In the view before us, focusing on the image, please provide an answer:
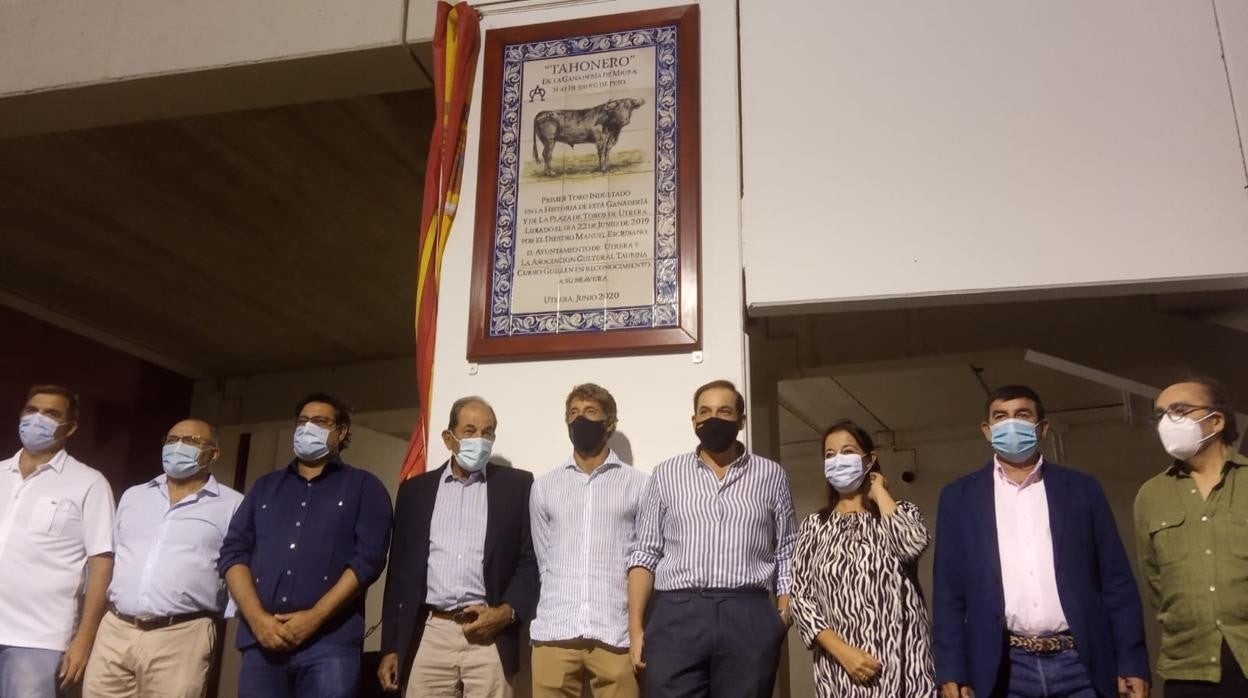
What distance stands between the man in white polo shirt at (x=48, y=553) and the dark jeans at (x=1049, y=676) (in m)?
2.69

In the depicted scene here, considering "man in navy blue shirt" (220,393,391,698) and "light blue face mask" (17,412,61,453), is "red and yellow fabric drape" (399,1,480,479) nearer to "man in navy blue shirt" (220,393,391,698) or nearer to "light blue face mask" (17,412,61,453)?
"man in navy blue shirt" (220,393,391,698)

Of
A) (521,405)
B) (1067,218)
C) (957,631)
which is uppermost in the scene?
(1067,218)

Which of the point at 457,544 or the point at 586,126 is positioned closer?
the point at 457,544

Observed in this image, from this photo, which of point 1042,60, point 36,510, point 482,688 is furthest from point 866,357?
point 36,510

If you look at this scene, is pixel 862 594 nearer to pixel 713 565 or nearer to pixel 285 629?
pixel 713 565

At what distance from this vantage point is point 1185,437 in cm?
270

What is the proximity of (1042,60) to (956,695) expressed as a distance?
2.17 meters

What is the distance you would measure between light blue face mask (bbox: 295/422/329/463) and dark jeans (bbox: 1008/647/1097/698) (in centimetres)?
206

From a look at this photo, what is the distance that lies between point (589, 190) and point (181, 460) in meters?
1.65

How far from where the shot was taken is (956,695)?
2637 millimetres

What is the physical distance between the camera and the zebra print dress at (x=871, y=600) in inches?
106

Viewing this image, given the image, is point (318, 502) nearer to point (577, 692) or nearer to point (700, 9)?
point (577, 692)

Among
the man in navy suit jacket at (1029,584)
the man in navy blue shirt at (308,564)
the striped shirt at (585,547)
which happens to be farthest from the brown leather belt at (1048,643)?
the man in navy blue shirt at (308,564)

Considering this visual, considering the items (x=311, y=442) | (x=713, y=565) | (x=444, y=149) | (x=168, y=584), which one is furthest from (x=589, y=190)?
(x=168, y=584)
